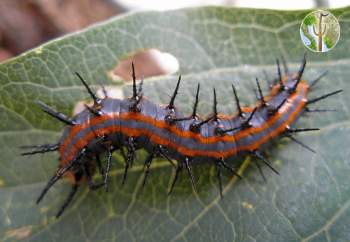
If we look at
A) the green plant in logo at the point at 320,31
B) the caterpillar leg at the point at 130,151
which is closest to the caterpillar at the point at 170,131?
the caterpillar leg at the point at 130,151

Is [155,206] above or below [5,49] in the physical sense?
below

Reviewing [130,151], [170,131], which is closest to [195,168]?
[170,131]

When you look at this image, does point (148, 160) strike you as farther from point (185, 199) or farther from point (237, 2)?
point (237, 2)

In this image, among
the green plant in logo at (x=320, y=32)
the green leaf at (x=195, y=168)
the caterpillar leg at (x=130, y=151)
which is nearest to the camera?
the caterpillar leg at (x=130, y=151)

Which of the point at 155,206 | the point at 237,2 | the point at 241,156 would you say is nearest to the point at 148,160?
the point at 155,206

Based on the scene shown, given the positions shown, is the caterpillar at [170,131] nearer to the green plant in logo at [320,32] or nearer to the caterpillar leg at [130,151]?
the caterpillar leg at [130,151]

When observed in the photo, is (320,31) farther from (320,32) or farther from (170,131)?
(170,131)
